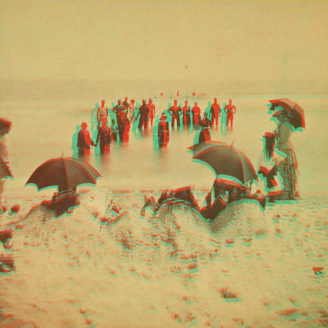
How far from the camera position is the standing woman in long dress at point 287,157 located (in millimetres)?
2104

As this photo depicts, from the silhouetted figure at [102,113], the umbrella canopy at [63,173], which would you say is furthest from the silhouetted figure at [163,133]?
the umbrella canopy at [63,173]

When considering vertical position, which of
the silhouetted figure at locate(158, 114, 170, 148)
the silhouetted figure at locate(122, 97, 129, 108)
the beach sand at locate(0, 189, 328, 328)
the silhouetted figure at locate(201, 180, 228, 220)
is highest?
the silhouetted figure at locate(122, 97, 129, 108)

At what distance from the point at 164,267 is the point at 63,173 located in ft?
2.46

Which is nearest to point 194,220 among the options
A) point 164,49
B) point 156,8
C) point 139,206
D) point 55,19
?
point 139,206

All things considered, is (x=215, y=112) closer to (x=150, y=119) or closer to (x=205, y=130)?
(x=205, y=130)

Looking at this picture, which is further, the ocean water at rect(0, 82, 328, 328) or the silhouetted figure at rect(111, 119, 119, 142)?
the silhouetted figure at rect(111, 119, 119, 142)

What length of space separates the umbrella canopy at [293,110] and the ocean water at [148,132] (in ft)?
0.09

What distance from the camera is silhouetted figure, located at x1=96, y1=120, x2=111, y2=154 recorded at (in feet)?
6.84

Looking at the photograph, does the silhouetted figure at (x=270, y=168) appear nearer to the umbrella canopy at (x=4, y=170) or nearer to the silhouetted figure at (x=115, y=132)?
the silhouetted figure at (x=115, y=132)

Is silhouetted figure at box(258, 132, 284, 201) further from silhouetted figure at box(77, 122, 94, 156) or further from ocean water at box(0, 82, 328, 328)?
silhouetted figure at box(77, 122, 94, 156)

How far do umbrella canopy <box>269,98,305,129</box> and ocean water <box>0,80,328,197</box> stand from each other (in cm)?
3

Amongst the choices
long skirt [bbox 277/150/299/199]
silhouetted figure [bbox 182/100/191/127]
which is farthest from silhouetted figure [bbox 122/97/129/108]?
long skirt [bbox 277/150/299/199]

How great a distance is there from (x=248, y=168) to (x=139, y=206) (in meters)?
0.65

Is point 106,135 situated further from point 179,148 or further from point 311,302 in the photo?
point 311,302
